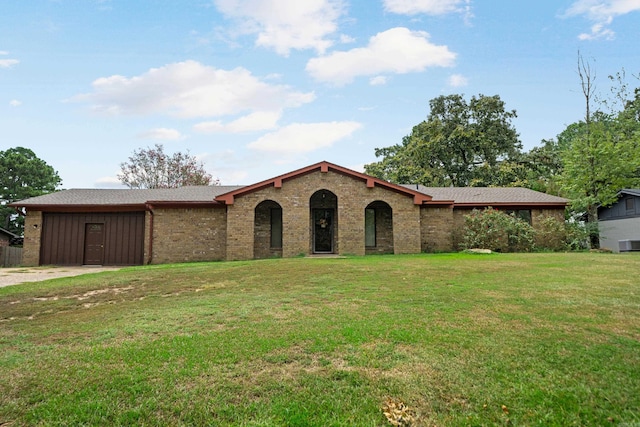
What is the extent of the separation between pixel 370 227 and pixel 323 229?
2.44m

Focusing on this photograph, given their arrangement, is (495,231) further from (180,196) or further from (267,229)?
(180,196)

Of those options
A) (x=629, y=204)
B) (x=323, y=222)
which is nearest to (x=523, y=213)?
(x=629, y=204)

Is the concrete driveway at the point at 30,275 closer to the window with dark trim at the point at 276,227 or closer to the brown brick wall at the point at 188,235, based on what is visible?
the brown brick wall at the point at 188,235

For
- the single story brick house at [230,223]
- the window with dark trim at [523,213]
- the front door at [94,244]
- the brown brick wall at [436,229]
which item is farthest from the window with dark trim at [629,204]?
the front door at [94,244]

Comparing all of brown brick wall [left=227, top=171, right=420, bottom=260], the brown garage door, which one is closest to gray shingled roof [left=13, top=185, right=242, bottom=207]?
the brown garage door

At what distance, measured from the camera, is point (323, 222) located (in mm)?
18484

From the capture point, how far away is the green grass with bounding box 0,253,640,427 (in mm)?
2516

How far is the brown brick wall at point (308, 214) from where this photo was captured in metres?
16.2

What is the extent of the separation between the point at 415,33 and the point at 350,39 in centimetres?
276

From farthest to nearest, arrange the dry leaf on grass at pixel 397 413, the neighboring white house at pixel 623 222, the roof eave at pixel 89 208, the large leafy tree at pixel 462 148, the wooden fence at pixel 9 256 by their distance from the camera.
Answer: the large leafy tree at pixel 462 148
the neighboring white house at pixel 623 222
the wooden fence at pixel 9 256
the roof eave at pixel 89 208
the dry leaf on grass at pixel 397 413

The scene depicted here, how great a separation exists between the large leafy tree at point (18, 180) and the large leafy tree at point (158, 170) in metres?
11.3

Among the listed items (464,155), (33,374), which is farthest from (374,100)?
(33,374)

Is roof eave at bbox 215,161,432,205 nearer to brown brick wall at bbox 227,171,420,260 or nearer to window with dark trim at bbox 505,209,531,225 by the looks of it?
brown brick wall at bbox 227,171,420,260

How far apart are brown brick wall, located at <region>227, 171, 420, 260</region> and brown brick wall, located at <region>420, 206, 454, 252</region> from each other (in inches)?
37.8
